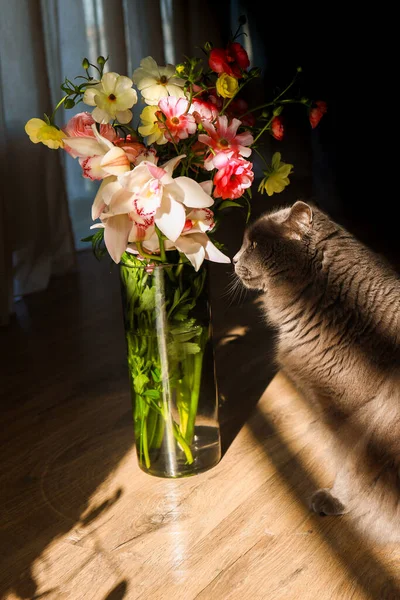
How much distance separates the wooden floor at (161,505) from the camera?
131 cm

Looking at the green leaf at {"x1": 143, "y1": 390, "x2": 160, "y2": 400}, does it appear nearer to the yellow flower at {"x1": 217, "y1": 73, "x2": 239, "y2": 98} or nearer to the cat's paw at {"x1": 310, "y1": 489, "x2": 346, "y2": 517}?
the cat's paw at {"x1": 310, "y1": 489, "x2": 346, "y2": 517}

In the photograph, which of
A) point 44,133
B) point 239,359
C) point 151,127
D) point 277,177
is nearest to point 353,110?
point 239,359

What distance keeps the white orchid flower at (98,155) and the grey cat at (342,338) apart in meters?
0.40

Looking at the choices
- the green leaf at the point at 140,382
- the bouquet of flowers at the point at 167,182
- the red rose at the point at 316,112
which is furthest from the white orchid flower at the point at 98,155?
the green leaf at the point at 140,382

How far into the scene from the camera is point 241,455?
1.70 metres

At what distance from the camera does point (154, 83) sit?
1.29 m

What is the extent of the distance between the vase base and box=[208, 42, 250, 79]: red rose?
746 millimetres

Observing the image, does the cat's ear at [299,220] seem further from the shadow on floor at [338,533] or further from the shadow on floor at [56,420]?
the shadow on floor at [56,420]

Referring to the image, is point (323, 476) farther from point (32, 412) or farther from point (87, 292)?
point (87, 292)

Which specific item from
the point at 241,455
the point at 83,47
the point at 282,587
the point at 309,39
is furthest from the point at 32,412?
the point at 309,39

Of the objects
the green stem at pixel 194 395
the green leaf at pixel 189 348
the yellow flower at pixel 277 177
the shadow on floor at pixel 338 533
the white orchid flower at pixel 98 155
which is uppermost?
the white orchid flower at pixel 98 155

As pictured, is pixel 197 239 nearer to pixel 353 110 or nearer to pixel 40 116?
pixel 40 116

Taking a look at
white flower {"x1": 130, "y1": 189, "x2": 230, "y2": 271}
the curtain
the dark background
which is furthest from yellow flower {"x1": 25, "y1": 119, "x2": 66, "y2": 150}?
the dark background

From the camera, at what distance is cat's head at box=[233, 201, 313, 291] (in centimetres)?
147
